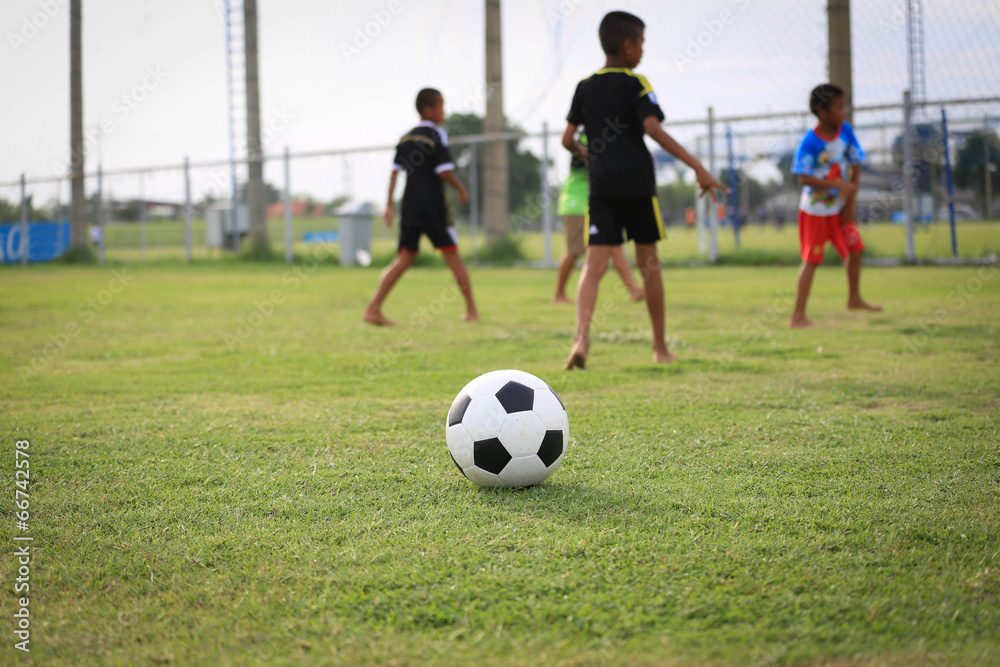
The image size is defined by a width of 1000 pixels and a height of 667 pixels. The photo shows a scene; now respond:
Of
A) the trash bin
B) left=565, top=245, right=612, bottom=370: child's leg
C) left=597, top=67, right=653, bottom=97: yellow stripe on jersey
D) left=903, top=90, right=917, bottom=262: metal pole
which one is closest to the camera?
left=597, top=67, right=653, bottom=97: yellow stripe on jersey

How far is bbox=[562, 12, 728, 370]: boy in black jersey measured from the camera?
488 cm

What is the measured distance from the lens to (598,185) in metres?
5.08

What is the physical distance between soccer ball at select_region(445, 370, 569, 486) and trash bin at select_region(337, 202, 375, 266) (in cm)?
1537

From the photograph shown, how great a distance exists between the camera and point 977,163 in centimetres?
1298

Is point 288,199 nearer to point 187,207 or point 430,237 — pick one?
point 187,207

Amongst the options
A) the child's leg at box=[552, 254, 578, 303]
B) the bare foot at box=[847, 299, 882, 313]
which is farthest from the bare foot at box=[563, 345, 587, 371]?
the child's leg at box=[552, 254, 578, 303]

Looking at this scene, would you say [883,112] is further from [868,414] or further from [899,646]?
[899,646]

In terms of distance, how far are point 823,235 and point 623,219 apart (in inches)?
102

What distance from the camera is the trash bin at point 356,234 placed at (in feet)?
58.1

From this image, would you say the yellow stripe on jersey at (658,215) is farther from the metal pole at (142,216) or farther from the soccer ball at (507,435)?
the metal pole at (142,216)

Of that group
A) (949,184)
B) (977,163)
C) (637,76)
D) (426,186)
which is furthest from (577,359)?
(977,163)

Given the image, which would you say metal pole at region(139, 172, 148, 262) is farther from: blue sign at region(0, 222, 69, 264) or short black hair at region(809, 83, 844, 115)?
short black hair at region(809, 83, 844, 115)

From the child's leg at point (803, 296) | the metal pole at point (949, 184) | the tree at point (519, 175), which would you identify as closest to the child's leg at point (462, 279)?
the child's leg at point (803, 296)

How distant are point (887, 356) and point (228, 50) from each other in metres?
20.1
